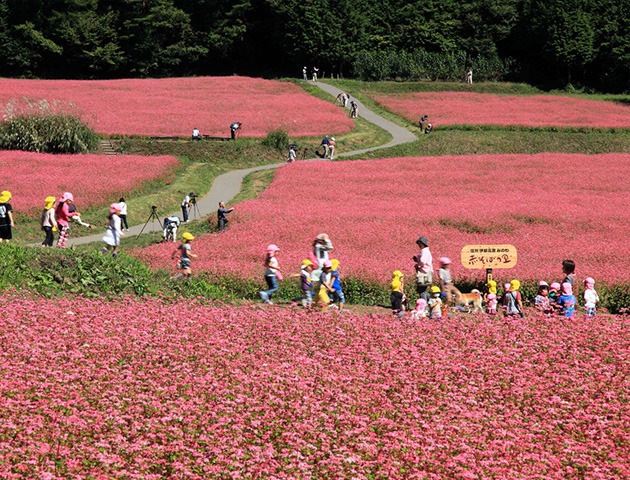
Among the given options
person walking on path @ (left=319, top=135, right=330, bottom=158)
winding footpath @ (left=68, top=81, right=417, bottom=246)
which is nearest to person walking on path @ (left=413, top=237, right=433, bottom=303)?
winding footpath @ (left=68, top=81, right=417, bottom=246)

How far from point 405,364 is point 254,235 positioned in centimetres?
1441

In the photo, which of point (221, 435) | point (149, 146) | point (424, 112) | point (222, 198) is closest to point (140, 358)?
point (221, 435)

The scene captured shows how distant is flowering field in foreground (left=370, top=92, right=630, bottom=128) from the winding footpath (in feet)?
10.0

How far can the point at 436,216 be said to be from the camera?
98.7 ft

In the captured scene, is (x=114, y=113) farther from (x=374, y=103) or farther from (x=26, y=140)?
(x=374, y=103)

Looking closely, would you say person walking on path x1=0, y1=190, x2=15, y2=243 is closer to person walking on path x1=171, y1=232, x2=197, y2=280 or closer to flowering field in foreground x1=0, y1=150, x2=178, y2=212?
person walking on path x1=171, y1=232, x2=197, y2=280

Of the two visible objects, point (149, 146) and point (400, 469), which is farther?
point (149, 146)

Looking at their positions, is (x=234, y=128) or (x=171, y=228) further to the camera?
(x=234, y=128)

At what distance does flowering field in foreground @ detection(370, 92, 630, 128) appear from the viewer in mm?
66062

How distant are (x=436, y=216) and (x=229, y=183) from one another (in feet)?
55.5

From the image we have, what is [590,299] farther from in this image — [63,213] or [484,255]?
[63,213]

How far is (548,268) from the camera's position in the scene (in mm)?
21547

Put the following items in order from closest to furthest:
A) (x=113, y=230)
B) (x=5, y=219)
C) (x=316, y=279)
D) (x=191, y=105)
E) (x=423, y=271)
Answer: (x=423, y=271) → (x=316, y=279) → (x=5, y=219) → (x=113, y=230) → (x=191, y=105)

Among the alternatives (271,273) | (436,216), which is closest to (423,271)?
(271,273)
